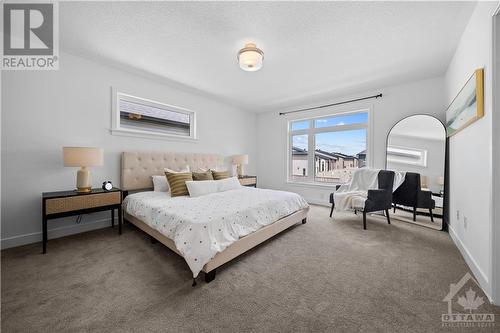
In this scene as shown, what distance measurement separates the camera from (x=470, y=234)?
6.43 ft

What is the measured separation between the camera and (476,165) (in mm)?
1819

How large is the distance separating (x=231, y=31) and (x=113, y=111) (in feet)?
7.45

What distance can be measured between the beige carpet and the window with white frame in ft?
7.27

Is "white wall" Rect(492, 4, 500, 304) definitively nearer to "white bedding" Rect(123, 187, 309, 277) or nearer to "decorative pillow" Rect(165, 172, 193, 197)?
"white bedding" Rect(123, 187, 309, 277)

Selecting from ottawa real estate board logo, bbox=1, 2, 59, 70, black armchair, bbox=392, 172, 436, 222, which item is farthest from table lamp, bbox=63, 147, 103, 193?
black armchair, bbox=392, 172, 436, 222

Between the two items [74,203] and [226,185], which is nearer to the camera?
[74,203]

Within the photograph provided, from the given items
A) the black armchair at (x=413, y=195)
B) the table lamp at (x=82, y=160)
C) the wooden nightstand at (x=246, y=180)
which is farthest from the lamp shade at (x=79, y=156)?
the black armchair at (x=413, y=195)

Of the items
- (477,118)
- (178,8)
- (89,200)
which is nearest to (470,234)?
(477,118)

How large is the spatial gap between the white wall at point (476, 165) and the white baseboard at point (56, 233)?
4.42m

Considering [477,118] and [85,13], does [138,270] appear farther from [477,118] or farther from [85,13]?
[477,118]

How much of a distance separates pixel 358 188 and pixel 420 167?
101 cm

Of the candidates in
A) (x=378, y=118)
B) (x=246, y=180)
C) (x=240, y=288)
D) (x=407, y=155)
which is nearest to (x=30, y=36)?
(x=240, y=288)

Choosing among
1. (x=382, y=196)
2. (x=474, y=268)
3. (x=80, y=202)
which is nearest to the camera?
(x=474, y=268)

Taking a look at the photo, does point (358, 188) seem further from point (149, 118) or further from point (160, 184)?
point (149, 118)
